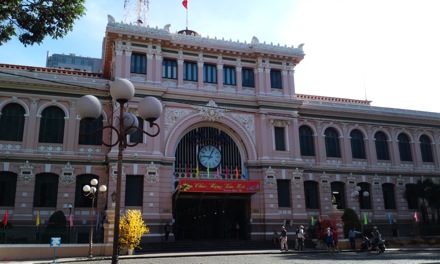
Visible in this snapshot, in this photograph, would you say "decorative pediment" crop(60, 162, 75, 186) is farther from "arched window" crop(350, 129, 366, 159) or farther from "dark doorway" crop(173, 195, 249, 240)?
"arched window" crop(350, 129, 366, 159)

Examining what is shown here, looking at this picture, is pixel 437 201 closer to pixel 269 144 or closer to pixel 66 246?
pixel 269 144

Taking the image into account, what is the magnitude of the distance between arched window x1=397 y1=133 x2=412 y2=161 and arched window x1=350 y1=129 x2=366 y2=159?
443cm

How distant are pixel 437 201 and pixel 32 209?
33974 mm

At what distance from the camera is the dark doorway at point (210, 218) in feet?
103

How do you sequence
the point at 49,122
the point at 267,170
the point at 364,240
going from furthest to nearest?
1. the point at 267,170
2. the point at 49,122
3. the point at 364,240

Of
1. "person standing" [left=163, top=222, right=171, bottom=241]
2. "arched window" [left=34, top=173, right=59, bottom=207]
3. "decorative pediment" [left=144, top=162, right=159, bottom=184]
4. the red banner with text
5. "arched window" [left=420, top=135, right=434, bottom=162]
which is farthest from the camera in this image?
"arched window" [left=420, top=135, right=434, bottom=162]

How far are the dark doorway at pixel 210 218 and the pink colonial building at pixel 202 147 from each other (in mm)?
89

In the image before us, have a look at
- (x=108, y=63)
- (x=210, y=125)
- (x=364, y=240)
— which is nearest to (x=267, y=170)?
(x=210, y=125)

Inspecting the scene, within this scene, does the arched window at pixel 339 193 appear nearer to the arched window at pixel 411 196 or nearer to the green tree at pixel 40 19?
the arched window at pixel 411 196

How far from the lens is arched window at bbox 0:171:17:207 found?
27359mm

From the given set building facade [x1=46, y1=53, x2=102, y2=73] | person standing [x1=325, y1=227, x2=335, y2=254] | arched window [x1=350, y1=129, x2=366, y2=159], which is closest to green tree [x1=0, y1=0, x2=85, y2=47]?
person standing [x1=325, y1=227, x2=335, y2=254]

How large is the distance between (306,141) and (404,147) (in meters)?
11.3

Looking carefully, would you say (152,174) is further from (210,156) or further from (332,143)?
(332,143)

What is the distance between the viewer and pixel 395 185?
123ft
